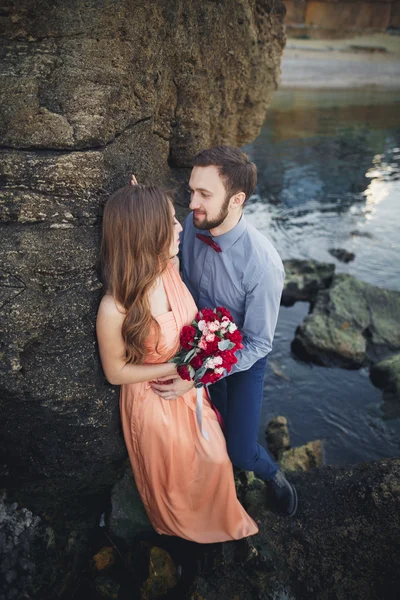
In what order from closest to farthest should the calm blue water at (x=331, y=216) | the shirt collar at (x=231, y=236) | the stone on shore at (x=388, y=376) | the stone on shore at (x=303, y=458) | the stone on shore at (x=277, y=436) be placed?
the shirt collar at (x=231, y=236) < the stone on shore at (x=303, y=458) < the stone on shore at (x=277, y=436) < the calm blue water at (x=331, y=216) < the stone on shore at (x=388, y=376)

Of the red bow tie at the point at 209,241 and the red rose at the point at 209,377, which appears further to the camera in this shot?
the red bow tie at the point at 209,241

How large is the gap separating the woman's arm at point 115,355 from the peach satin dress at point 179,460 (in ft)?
0.36

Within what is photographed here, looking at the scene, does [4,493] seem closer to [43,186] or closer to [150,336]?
[150,336]

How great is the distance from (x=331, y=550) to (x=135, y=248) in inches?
109

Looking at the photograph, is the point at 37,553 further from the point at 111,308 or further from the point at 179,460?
the point at 111,308

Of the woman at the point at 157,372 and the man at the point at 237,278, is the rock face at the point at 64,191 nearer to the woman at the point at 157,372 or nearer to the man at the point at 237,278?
the woman at the point at 157,372

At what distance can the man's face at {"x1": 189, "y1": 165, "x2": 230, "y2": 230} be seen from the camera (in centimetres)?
339

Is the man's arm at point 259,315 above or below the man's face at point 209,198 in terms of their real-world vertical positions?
below

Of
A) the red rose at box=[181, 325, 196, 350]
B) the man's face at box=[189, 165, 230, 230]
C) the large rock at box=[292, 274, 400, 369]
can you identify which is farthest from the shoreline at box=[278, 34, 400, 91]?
the red rose at box=[181, 325, 196, 350]

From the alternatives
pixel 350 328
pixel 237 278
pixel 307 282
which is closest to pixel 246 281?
pixel 237 278

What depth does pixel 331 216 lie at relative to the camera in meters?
14.1

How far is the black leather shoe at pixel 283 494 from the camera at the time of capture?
387cm

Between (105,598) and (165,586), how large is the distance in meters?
0.49

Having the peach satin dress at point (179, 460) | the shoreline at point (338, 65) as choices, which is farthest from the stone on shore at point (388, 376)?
the shoreline at point (338, 65)
